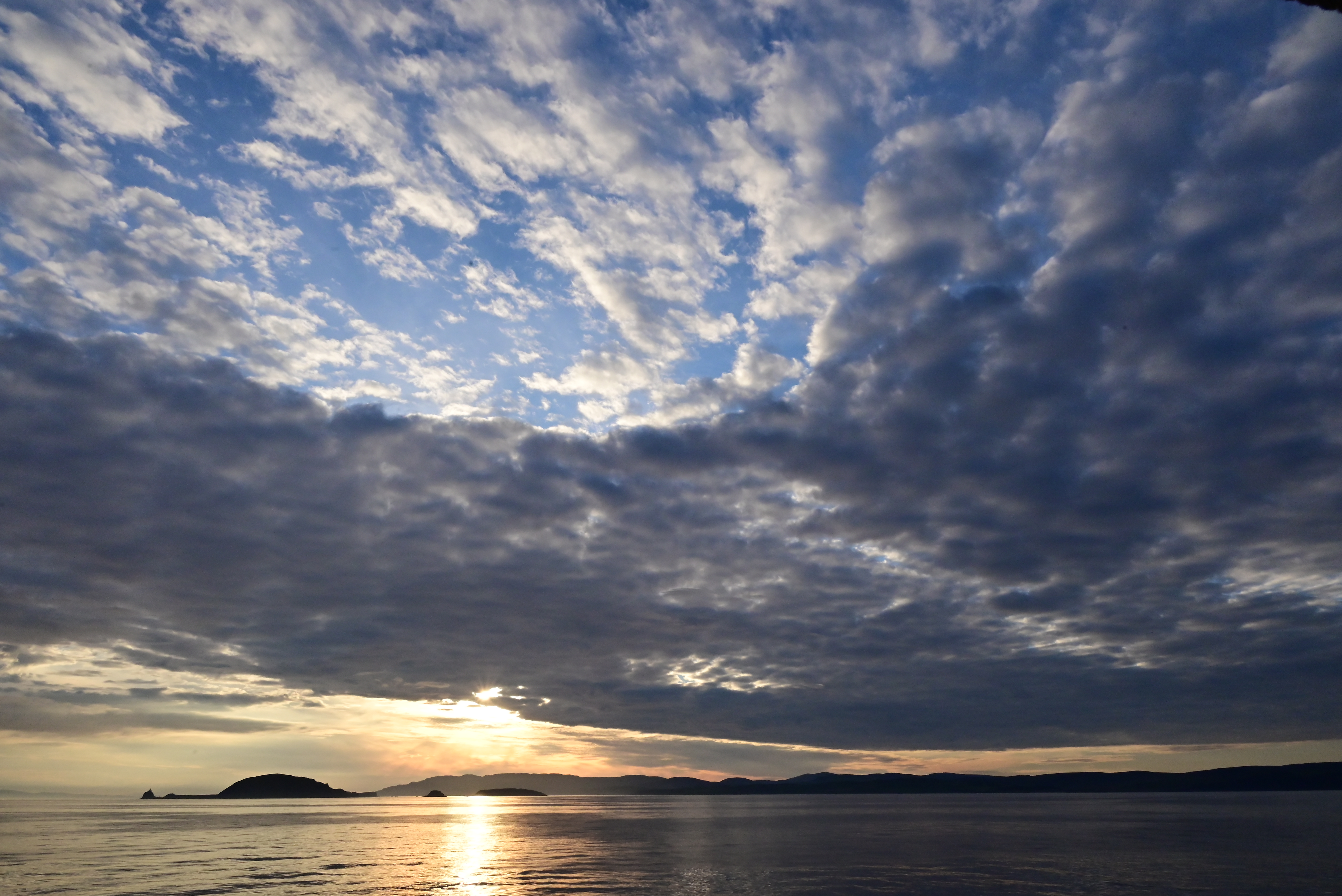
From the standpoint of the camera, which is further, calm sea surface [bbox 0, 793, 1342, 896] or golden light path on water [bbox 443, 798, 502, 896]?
golden light path on water [bbox 443, 798, 502, 896]

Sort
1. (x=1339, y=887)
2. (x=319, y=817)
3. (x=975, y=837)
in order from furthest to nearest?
1. (x=319, y=817)
2. (x=975, y=837)
3. (x=1339, y=887)

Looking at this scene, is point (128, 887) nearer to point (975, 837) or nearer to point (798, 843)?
point (798, 843)

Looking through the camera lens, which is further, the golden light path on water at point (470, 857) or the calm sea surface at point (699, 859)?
the golden light path on water at point (470, 857)

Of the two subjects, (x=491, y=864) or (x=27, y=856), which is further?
(x=27, y=856)

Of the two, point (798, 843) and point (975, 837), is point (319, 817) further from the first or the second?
point (975, 837)

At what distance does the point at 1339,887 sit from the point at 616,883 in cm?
4981

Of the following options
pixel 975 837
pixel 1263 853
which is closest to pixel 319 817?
pixel 975 837

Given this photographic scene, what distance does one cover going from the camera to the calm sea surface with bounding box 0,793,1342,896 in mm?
52906

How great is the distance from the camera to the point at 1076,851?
254ft

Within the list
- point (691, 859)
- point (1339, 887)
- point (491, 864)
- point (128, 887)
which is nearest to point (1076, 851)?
point (1339, 887)

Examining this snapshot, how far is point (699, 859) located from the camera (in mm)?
73000

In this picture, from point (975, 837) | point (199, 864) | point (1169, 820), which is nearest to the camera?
point (199, 864)

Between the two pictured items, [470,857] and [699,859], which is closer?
[699,859]

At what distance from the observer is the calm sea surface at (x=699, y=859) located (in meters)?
52.9
